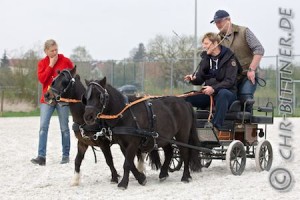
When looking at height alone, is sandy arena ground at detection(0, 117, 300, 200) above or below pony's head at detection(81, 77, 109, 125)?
below

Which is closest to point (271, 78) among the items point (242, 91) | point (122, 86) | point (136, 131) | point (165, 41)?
point (122, 86)

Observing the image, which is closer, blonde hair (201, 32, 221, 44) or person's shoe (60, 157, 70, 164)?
blonde hair (201, 32, 221, 44)

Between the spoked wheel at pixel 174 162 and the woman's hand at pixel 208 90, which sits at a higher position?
the woman's hand at pixel 208 90

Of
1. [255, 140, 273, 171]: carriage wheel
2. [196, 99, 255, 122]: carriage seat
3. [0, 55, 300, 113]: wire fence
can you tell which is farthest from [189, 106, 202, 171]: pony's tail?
[0, 55, 300, 113]: wire fence

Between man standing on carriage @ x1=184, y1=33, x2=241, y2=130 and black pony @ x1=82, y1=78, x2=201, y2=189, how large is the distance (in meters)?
0.45

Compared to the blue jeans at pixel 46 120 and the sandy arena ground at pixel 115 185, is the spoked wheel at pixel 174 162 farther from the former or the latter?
the blue jeans at pixel 46 120

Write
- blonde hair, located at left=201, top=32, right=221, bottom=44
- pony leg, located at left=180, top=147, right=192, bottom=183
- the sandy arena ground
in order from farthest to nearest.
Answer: blonde hair, located at left=201, top=32, right=221, bottom=44 → pony leg, located at left=180, top=147, right=192, bottom=183 → the sandy arena ground

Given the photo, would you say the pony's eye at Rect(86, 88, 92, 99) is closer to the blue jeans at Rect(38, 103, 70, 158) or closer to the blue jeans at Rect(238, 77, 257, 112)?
the blue jeans at Rect(38, 103, 70, 158)

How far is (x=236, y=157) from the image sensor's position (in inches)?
377

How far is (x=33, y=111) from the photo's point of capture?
33344 mm

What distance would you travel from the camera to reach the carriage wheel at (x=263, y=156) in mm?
9820

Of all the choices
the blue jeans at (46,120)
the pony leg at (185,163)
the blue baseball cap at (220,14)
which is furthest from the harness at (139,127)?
the blue jeans at (46,120)

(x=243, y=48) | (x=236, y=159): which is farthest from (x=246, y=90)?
(x=236, y=159)

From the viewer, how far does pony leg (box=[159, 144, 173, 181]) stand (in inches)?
352
